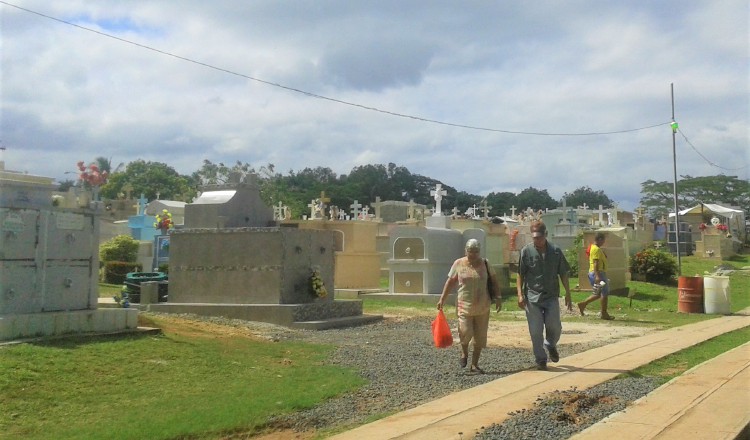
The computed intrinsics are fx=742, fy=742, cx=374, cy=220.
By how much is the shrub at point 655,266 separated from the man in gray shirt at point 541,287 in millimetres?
15276

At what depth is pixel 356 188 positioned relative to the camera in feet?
279

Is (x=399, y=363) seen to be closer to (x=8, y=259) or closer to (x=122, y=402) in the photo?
(x=122, y=402)

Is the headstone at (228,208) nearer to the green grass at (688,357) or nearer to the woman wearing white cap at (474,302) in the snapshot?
the woman wearing white cap at (474,302)

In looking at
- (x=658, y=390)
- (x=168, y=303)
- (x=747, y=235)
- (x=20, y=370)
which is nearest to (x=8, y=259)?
(x=20, y=370)

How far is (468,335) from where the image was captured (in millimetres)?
8508

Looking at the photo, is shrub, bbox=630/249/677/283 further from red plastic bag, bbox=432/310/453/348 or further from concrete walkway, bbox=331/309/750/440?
red plastic bag, bbox=432/310/453/348

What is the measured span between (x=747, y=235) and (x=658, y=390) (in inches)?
2198

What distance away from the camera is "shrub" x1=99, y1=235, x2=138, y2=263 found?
2672 centimetres

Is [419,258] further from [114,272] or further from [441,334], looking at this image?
[441,334]

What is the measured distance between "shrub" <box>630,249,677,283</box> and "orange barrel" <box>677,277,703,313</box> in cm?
534

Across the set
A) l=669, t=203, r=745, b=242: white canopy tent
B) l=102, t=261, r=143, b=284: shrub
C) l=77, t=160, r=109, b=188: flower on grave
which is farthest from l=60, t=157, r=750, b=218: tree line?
l=77, t=160, r=109, b=188: flower on grave

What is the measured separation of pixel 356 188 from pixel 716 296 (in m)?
69.1

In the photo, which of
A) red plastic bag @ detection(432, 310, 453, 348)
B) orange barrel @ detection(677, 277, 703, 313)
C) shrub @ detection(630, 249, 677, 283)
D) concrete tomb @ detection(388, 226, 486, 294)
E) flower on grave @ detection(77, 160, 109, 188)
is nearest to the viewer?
red plastic bag @ detection(432, 310, 453, 348)

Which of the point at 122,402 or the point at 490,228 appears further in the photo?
the point at 490,228
